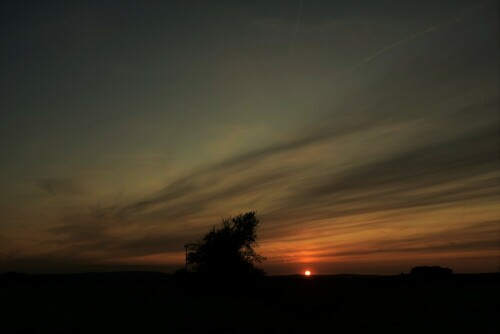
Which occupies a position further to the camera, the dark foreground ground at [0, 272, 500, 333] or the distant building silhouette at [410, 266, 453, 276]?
the distant building silhouette at [410, 266, 453, 276]

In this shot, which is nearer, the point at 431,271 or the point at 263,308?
the point at 263,308

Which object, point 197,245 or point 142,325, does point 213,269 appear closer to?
point 197,245

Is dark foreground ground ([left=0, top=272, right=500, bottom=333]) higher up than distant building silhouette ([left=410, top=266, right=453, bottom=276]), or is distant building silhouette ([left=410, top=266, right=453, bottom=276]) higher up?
distant building silhouette ([left=410, top=266, right=453, bottom=276])

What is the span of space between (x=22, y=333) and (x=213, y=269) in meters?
28.0

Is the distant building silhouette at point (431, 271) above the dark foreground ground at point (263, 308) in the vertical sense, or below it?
above

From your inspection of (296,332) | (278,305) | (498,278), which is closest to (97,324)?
(296,332)

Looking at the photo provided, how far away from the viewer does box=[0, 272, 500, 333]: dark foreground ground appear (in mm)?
33125

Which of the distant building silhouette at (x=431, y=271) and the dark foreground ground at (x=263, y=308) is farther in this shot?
the distant building silhouette at (x=431, y=271)

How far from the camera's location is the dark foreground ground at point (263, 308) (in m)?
33.1

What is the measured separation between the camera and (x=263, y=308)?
44.1 metres

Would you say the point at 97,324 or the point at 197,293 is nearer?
the point at 97,324

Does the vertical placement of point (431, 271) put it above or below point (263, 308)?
above

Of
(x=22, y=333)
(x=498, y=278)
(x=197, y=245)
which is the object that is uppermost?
(x=197, y=245)

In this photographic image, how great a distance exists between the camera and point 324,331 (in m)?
31.0
